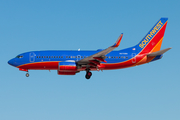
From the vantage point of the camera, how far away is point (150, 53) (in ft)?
214

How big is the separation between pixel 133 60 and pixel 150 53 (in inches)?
127

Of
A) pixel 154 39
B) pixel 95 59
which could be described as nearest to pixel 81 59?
pixel 95 59

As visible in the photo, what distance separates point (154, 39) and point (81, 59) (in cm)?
1467

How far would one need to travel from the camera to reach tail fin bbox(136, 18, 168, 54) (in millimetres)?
67625

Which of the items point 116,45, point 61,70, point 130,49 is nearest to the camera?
point 116,45

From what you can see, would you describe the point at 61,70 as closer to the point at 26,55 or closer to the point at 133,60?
the point at 26,55

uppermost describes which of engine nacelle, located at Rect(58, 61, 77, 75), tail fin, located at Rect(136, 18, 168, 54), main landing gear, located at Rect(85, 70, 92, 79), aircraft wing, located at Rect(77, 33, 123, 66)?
tail fin, located at Rect(136, 18, 168, 54)

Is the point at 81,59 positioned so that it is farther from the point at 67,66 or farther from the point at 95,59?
the point at 67,66

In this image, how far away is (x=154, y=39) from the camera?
2692 inches

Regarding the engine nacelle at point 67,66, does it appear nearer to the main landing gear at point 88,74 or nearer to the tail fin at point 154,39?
the main landing gear at point 88,74

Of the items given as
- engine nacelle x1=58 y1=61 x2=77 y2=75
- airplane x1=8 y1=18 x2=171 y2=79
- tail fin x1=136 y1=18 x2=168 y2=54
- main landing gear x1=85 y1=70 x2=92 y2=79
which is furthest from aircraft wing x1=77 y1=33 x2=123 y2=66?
tail fin x1=136 y1=18 x2=168 y2=54

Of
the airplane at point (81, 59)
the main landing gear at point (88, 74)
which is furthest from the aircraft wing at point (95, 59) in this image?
the main landing gear at point (88, 74)

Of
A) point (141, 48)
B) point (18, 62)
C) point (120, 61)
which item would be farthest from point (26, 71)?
point (141, 48)

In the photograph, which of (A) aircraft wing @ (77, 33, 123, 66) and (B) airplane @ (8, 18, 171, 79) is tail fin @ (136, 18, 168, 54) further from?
(A) aircraft wing @ (77, 33, 123, 66)
